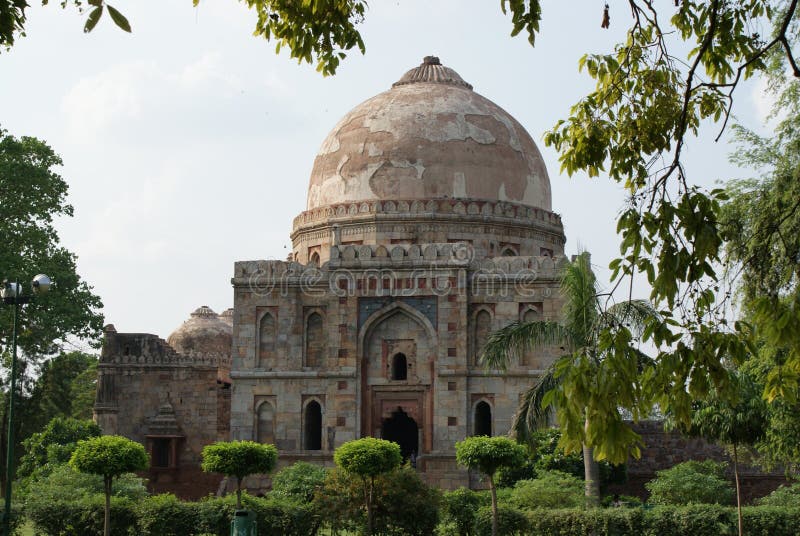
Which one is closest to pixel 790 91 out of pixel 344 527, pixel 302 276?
pixel 344 527

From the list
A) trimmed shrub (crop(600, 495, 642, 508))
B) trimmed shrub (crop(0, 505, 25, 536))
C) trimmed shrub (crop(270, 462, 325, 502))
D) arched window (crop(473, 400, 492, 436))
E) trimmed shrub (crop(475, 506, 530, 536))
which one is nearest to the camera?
trimmed shrub (crop(475, 506, 530, 536))

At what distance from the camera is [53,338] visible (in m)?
27.4

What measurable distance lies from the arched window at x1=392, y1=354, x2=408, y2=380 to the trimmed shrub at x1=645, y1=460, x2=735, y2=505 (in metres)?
5.96

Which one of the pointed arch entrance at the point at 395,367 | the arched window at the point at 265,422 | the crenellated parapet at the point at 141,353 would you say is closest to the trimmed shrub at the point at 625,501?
the pointed arch entrance at the point at 395,367

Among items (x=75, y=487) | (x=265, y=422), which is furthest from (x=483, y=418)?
(x=75, y=487)

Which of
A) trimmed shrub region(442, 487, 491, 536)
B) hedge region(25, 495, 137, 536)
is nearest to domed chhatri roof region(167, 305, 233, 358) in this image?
hedge region(25, 495, 137, 536)

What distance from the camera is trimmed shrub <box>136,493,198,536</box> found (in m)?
18.4

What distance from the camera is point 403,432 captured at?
91.2 ft

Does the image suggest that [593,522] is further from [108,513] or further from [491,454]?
[108,513]

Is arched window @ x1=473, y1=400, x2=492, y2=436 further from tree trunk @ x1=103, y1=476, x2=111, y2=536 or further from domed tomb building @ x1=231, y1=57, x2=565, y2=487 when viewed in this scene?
tree trunk @ x1=103, y1=476, x2=111, y2=536

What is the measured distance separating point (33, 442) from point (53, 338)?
8.46ft

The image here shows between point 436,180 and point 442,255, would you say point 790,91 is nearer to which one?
point 442,255

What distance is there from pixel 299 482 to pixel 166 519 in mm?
3875

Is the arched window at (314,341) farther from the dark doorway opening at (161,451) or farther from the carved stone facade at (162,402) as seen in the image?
the dark doorway opening at (161,451)
